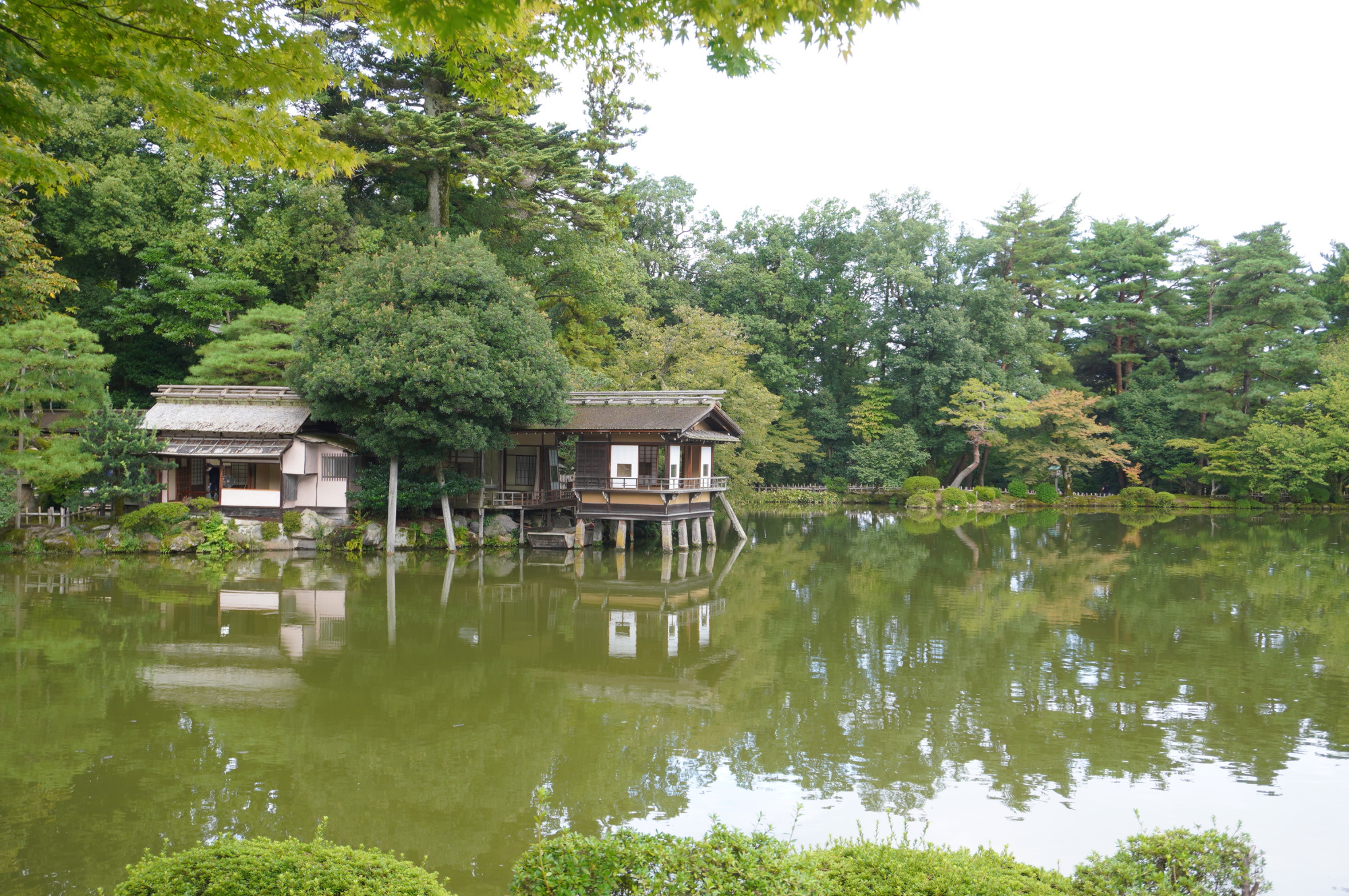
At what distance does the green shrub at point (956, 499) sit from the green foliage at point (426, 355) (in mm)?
25760

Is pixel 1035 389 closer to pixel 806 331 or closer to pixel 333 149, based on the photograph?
pixel 806 331

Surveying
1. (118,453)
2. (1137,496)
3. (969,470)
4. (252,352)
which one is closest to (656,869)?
(118,453)

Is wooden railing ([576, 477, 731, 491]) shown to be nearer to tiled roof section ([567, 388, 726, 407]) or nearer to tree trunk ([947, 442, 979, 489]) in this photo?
tiled roof section ([567, 388, 726, 407])

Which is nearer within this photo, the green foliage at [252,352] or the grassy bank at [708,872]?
the grassy bank at [708,872]

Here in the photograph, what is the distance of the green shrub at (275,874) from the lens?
386 cm

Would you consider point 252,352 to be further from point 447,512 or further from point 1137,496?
point 1137,496

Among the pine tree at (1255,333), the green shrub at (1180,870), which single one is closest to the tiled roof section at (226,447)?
the green shrub at (1180,870)

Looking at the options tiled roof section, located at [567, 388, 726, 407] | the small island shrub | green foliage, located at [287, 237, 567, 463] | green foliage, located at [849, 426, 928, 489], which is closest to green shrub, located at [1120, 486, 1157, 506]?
green foliage, located at [849, 426, 928, 489]

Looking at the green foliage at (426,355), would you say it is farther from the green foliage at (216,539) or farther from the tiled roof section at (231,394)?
the green foliage at (216,539)

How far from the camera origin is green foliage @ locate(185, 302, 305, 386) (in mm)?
25781

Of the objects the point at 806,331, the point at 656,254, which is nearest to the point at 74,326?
the point at 656,254

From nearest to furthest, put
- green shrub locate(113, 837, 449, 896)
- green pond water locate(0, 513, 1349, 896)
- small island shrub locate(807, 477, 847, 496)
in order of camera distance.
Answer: green shrub locate(113, 837, 449, 896)
green pond water locate(0, 513, 1349, 896)
small island shrub locate(807, 477, 847, 496)

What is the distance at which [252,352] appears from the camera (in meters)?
25.8

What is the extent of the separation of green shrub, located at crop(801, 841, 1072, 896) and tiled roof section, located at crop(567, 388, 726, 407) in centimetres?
2074
